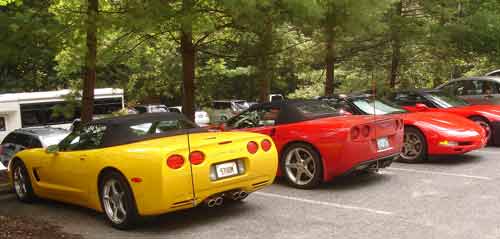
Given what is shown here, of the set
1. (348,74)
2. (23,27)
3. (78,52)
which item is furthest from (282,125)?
(348,74)

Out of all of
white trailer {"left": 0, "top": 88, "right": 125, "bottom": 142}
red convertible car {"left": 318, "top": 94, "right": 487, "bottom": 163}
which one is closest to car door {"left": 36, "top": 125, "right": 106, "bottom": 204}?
red convertible car {"left": 318, "top": 94, "right": 487, "bottom": 163}

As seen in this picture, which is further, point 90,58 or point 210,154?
point 90,58

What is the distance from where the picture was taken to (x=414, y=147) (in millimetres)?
9586

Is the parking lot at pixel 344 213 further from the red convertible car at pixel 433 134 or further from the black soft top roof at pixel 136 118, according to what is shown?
the black soft top roof at pixel 136 118

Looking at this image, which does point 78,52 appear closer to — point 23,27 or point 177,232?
point 23,27

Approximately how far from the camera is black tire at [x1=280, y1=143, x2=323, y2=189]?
7.53 metres

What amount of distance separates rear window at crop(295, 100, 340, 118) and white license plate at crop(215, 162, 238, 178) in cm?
239

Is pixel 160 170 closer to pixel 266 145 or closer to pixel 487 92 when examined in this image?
pixel 266 145

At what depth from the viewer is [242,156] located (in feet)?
19.9

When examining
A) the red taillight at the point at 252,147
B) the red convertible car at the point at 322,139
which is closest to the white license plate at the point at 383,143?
the red convertible car at the point at 322,139

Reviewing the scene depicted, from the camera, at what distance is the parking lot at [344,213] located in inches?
219

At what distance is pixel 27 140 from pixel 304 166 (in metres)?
8.34

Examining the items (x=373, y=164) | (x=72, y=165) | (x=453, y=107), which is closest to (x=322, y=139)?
(x=373, y=164)

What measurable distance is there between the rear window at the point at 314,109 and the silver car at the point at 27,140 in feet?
22.9
